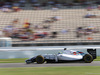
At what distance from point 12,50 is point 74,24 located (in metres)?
5.46

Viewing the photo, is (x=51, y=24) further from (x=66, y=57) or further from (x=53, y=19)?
(x=66, y=57)

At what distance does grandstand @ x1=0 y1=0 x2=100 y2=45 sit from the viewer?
41.8 ft

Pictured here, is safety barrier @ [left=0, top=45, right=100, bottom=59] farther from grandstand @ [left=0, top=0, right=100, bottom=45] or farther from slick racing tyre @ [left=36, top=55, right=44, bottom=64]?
slick racing tyre @ [left=36, top=55, right=44, bottom=64]

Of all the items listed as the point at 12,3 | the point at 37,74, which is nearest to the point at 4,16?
the point at 12,3

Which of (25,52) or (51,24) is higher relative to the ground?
(51,24)

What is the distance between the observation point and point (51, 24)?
1452cm

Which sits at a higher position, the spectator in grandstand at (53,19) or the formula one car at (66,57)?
the spectator in grandstand at (53,19)

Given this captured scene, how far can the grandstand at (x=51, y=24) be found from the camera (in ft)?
41.8

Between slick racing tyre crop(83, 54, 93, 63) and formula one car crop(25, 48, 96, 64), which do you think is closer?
slick racing tyre crop(83, 54, 93, 63)

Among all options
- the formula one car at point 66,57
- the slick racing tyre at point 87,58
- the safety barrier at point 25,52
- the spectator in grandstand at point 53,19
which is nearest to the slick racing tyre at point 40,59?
the formula one car at point 66,57

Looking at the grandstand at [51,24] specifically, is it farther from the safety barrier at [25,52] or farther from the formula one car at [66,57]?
the formula one car at [66,57]

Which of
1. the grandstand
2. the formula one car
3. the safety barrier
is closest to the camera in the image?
the formula one car

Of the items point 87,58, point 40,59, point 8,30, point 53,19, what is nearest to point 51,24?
point 53,19

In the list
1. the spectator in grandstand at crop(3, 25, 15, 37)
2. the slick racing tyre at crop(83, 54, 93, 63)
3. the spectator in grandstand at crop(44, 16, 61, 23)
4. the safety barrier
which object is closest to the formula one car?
the slick racing tyre at crop(83, 54, 93, 63)
